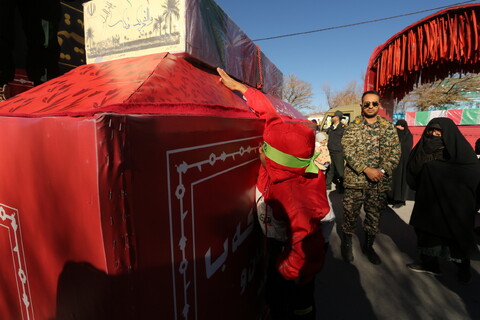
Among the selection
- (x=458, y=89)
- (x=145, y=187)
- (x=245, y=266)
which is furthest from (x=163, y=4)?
(x=458, y=89)

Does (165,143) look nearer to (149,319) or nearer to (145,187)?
(145,187)

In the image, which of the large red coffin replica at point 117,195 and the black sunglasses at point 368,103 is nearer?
the large red coffin replica at point 117,195

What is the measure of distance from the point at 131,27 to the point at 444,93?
25.4 m

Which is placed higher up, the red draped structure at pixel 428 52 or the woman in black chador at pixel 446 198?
the red draped structure at pixel 428 52

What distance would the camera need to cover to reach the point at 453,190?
2307 mm

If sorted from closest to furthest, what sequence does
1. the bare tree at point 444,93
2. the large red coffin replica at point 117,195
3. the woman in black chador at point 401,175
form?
1. the large red coffin replica at point 117,195
2. the woman in black chador at point 401,175
3. the bare tree at point 444,93

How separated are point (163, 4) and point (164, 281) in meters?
1.20

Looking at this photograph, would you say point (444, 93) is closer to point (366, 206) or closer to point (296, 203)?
point (366, 206)

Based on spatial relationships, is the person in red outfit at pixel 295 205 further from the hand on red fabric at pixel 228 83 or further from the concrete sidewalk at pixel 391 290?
the concrete sidewalk at pixel 391 290

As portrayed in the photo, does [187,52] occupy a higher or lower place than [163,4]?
lower

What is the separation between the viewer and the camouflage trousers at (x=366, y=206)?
256 cm

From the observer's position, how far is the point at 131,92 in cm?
80

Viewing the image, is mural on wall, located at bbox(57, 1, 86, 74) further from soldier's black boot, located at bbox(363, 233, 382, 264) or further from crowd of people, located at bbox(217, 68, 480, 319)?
soldier's black boot, located at bbox(363, 233, 382, 264)

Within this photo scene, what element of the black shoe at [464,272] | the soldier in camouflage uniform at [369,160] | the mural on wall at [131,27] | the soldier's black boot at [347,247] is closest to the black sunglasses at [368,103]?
the soldier in camouflage uniform at [369,160]
